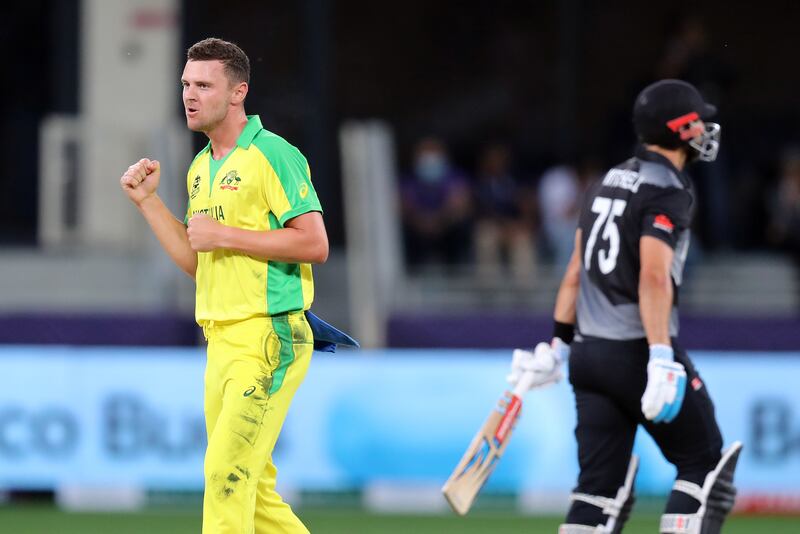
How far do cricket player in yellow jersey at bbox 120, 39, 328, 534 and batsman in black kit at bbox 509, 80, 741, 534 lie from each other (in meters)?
1.20

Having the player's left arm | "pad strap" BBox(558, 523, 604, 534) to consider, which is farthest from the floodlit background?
the player's left arm

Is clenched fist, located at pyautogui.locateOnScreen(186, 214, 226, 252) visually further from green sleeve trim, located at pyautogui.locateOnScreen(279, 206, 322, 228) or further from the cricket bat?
the cricket bat

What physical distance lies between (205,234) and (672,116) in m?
1.97

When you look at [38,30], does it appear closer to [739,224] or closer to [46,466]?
[46,466]

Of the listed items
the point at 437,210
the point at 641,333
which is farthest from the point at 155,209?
the point at 437,210

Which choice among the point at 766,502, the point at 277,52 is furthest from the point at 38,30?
the point at 766,502

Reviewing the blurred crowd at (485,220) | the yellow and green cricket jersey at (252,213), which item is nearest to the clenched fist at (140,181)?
the yellow and green cricket jersey at (252,213)

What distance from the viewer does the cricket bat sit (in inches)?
256

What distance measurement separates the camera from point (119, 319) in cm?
1298

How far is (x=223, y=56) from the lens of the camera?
19.9ft

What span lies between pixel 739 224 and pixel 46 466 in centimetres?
803

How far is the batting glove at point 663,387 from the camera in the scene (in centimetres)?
610

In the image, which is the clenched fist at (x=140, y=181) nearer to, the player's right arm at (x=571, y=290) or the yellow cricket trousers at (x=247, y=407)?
the yellow cricket trousers at (x=247, y=407)

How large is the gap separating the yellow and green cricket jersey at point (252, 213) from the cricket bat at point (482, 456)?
3.33 feet
